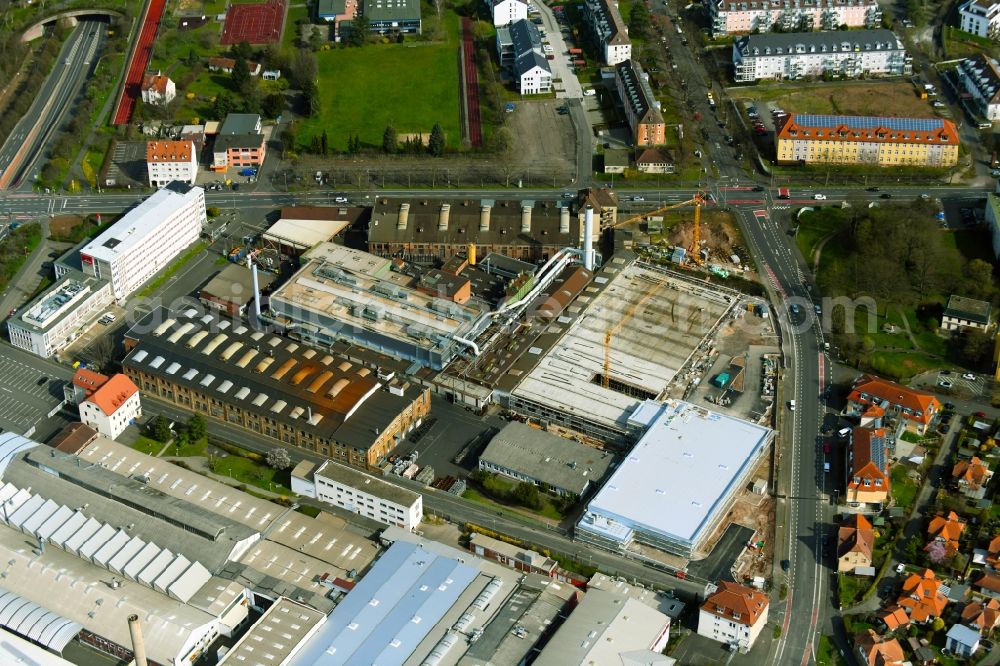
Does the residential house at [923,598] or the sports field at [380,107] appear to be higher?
the sports field at [380,107]

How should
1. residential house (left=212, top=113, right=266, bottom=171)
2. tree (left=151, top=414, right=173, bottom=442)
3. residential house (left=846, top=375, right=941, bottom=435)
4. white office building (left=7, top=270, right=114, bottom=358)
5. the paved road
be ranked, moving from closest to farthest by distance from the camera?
residential house (left=846, top=375, right=941, bottom=435) → tree (left=151, top=414, right=173, bottom=442) → white office building (left=7, top=270, right=114, bottom=358) → residential house (left=212, top=113, right=266, bottom=171) → the paved road

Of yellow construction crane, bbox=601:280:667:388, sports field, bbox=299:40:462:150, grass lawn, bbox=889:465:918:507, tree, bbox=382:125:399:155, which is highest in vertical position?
tree, bbox=382:125:399:155

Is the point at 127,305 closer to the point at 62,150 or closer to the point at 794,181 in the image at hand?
the point at 62,150

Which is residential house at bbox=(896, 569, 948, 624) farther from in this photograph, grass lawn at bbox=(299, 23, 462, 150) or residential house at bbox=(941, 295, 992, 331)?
grass lawn at bbox=(299, 23, 462, 150)

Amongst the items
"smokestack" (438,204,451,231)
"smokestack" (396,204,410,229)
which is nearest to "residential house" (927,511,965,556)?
"smokestack" (438,204,451,231)

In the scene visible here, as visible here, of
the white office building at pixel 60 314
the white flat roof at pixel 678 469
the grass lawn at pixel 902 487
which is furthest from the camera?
the white office building at pixel 60 314

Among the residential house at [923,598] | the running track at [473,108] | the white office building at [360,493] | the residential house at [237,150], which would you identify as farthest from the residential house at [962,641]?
the residential house at [237,150]

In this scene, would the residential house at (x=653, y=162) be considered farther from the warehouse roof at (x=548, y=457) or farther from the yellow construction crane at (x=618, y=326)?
the warehouse roof at (x=548, y=457)
